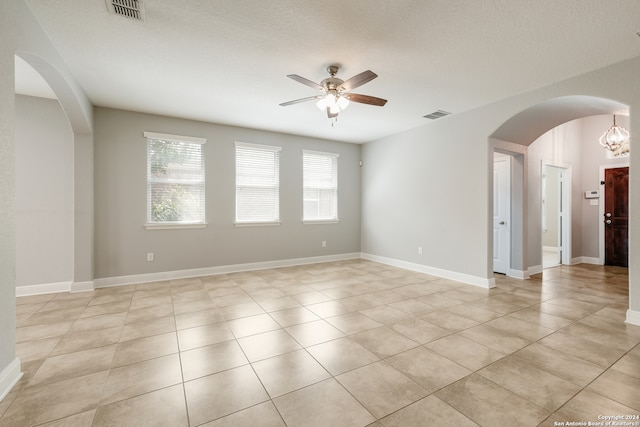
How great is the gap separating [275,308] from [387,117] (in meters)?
3.66

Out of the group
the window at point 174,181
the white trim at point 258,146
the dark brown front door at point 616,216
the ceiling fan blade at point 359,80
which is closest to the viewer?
the ceiling fan blade at point 359,80

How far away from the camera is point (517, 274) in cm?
500

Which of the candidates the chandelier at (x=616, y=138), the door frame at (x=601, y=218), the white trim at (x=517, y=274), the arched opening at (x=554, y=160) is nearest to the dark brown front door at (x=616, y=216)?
the door frame at (x=601, y=218)

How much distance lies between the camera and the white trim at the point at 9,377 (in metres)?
1.84

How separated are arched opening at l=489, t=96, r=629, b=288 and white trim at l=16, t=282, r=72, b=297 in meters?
6.95

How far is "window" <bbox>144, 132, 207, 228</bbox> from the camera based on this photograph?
15.8 ft

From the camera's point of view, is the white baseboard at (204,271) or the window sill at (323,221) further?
the window sill at (323,221)

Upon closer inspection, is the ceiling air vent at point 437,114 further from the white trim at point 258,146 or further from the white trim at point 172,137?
the white trim at point 172,137

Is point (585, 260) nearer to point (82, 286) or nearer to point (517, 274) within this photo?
point (517, 274)

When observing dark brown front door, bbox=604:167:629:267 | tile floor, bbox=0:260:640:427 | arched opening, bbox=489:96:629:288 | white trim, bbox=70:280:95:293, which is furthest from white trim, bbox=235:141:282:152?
dark brown front door, bbox=604:167:629:267

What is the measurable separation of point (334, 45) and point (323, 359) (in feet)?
9.47

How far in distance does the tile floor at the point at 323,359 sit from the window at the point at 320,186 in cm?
267

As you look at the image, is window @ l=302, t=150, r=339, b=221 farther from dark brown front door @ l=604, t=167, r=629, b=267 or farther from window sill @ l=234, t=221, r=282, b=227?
dark brown front door @ l=604, t=167, r=629, b=267

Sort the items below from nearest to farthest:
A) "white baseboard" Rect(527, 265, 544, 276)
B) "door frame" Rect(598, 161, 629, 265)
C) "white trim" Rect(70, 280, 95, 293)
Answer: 1. "white trim" Rect(70, 280, 95, 293)
2. "white baseboard" Rect(527, 265, 544, 276)
3. "door frame" Rect(598, 161, 629, 265)
